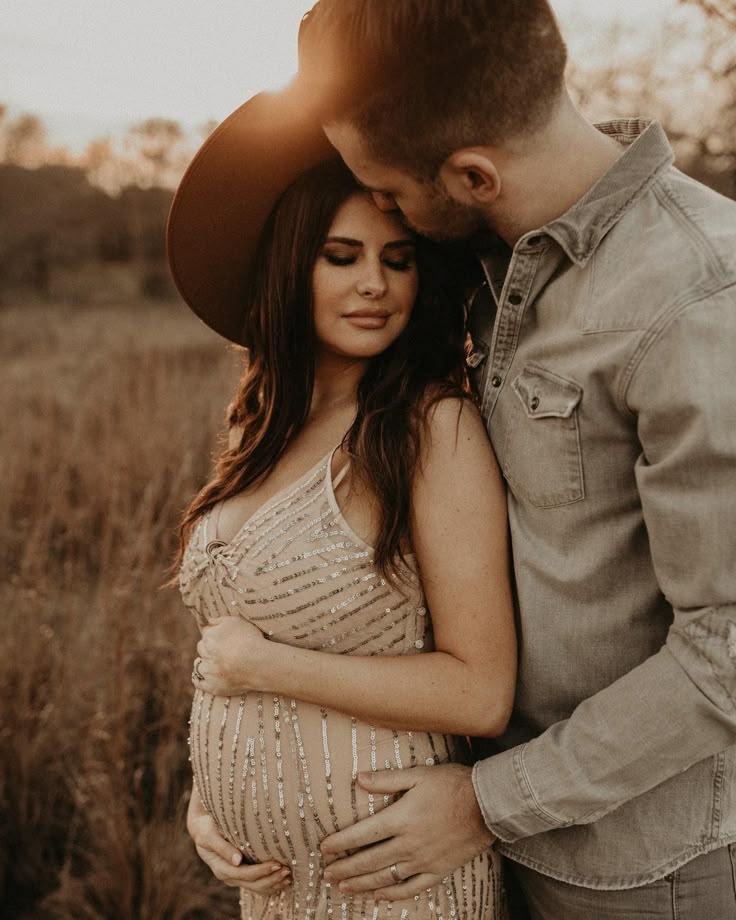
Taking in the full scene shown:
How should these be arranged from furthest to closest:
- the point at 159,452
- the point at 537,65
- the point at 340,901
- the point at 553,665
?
the point at 159,452, the point at 340,901, the point at 553,665, the point at 537,65

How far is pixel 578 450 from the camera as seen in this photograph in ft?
4.57

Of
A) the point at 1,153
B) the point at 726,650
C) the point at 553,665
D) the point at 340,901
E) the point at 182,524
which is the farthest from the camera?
the point at 1,153

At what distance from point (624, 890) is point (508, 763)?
30cm

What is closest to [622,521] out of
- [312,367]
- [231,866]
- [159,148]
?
[312,367]

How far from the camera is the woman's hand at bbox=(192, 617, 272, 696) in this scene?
170cm

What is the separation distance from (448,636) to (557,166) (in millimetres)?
871

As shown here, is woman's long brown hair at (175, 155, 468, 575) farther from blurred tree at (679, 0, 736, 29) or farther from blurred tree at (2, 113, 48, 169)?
blurred tree at (2, 113, 48, 169)

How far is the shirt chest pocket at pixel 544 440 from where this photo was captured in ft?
4.58

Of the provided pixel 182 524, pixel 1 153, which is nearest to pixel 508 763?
pixel 182 524

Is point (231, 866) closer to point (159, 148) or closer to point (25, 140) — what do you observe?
point (159, 148)

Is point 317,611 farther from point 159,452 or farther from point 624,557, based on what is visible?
point 159,452

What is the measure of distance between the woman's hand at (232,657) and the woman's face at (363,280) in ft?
→ 2.18

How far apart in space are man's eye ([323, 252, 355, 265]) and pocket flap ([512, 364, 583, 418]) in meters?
0.57

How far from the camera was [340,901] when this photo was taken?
1.72m
